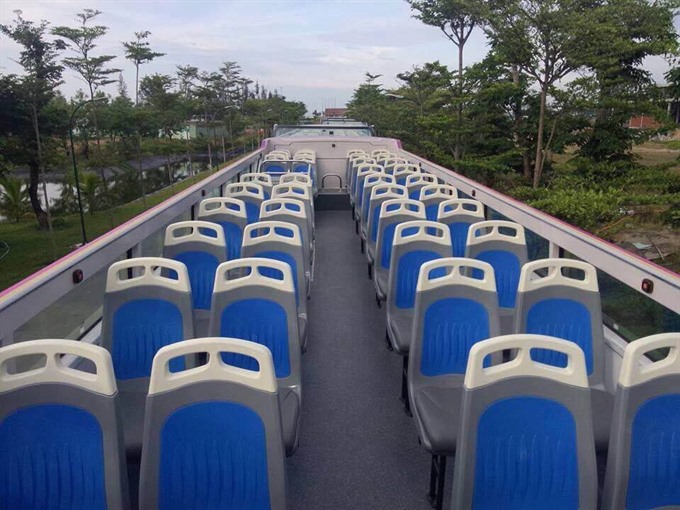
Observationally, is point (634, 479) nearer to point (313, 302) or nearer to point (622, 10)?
point (313, 302)

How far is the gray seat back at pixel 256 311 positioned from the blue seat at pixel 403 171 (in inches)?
164

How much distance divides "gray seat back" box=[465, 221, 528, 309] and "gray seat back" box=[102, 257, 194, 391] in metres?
1.65

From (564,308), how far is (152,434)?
5.79 feet

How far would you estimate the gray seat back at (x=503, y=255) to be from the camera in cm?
329

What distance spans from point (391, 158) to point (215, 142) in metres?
36.1

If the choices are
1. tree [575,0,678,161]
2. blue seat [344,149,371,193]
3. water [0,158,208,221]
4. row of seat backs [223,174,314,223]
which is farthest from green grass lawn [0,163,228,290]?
row of seat backs [223,174,314,223]

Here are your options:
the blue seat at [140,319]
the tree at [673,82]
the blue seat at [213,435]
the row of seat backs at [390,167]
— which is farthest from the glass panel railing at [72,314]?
the tree at [673,82]

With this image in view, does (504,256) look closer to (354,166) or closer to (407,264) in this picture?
(407,264)

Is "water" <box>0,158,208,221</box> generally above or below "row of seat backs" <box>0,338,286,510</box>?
below

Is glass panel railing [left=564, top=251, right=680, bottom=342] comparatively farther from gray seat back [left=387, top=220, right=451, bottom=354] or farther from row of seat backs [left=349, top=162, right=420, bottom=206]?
row of seat backs [left=349, top=162, right=420, bottom=206]

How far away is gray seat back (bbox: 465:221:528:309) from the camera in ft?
10.8

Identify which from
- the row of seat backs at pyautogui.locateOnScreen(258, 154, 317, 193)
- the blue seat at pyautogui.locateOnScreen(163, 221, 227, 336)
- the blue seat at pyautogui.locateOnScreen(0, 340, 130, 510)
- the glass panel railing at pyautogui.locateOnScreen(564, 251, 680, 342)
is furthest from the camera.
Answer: the row of seat backs at pyautogui.locateOnScreen(258, 154, 317, 193)

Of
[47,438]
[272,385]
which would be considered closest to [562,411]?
[272,385]

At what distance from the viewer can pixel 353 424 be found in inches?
113
